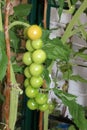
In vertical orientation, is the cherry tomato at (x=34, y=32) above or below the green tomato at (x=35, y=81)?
above

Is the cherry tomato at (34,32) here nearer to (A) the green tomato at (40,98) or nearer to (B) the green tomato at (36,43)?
(B) the green tomato at (36,43)

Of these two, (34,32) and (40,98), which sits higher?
(34,32)

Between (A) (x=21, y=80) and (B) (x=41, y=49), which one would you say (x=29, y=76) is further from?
(A) (x=21, y=80)

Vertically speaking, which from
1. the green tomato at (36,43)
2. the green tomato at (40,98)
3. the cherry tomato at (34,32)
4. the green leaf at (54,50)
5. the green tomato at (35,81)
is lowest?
the green tomato at (40,98)

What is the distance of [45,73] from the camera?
496 millimetres

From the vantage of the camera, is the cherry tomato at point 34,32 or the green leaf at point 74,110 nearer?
the cherry tomato at point 34,32

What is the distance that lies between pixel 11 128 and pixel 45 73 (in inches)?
4.5

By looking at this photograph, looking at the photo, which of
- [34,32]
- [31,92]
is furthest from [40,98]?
[34,32]

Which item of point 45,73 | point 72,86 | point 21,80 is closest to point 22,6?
point 45,73

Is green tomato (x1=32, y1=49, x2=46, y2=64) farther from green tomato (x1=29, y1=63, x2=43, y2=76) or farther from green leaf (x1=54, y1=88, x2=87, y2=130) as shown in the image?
green leaf (x1=54, y1=88, x2=87, y2=130)

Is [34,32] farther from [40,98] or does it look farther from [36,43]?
[40,98]

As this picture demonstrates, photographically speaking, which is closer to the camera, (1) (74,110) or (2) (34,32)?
(2) (34,32)

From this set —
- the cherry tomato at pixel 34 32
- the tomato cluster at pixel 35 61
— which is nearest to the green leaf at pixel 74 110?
the tomato cluster at pixel 35 61

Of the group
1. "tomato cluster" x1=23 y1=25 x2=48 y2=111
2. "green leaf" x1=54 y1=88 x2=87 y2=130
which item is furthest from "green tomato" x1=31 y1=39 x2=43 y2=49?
"green leaf" x1=54 y1=88 x2=87 y2=130
